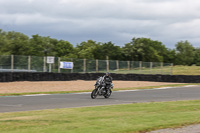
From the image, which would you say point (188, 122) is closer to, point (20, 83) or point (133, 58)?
point (20, 83)

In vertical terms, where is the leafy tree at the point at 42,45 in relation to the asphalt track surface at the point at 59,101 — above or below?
above

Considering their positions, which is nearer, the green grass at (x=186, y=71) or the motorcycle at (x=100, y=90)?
the motorcycle at (x=100, y=90)

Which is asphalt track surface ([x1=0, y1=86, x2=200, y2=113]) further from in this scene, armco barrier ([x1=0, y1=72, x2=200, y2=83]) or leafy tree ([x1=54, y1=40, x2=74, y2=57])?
leafy tree ([x1=54, y1=40, x2=74, y2=57])

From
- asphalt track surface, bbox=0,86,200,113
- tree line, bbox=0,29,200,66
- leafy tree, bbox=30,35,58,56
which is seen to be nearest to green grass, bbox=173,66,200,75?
tree line, bbox=0,29,200,66

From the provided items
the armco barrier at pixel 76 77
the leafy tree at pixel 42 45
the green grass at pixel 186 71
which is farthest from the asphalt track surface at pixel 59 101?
the leafy tree at pixel 42 45

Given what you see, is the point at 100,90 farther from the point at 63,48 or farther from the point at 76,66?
the point at 63,48

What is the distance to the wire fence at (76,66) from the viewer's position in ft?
102

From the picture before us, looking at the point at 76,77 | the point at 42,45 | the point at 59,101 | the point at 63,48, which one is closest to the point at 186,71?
the point at 76,77

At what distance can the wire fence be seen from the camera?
31.1m

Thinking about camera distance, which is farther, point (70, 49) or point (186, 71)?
point (70, 49)

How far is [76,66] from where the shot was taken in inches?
1490

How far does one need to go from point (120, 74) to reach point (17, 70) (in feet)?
39.0

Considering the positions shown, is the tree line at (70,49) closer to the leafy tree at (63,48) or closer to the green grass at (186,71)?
the leafy tree at (63,48)

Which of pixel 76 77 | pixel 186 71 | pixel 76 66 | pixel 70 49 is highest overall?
pixel 70 49
